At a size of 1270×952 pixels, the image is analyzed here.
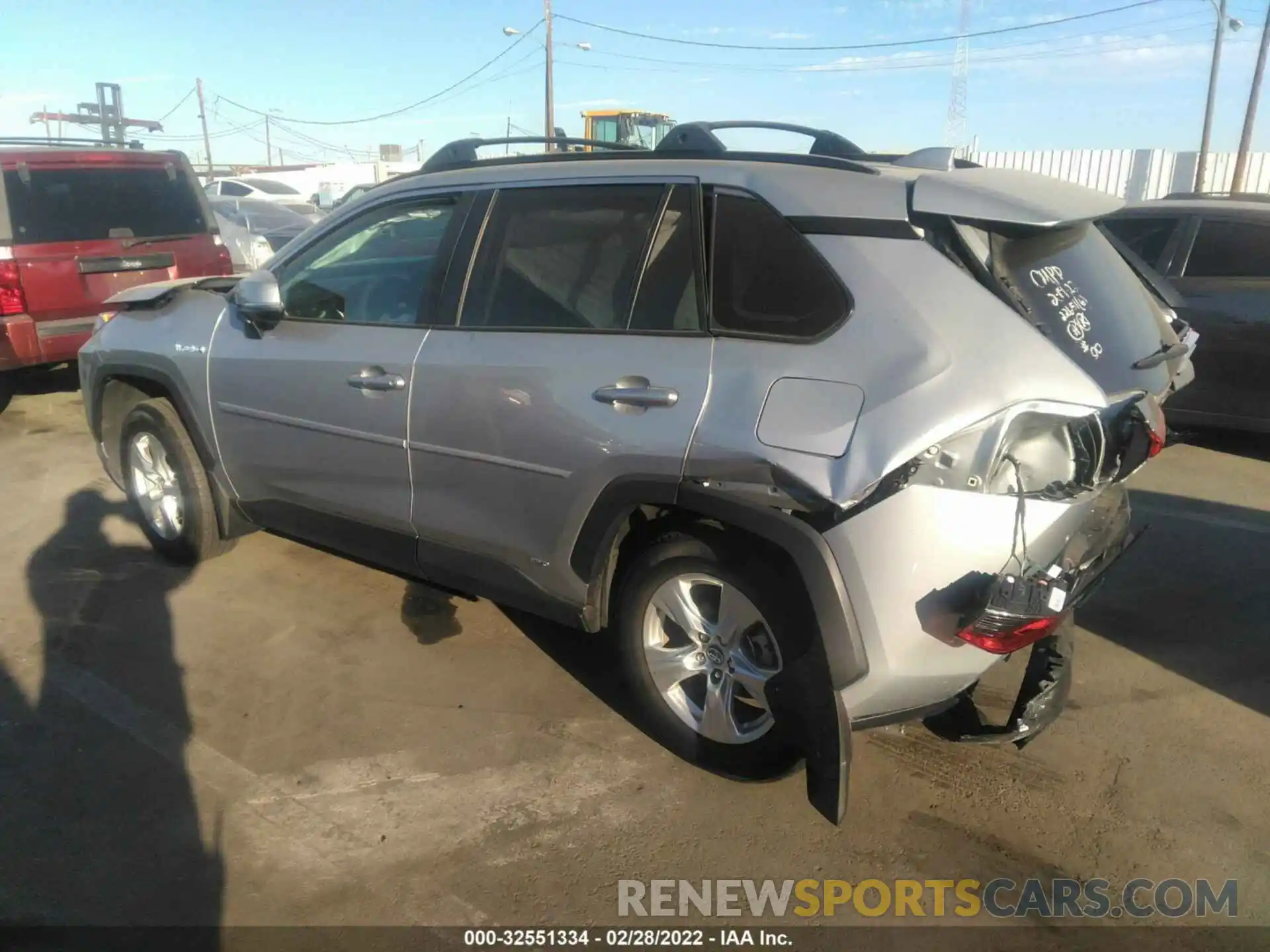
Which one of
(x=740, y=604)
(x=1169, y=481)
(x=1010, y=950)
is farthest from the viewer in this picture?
(x=1169, y=481)

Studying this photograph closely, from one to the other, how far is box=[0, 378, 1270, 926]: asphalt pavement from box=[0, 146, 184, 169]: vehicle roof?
12.5 ft

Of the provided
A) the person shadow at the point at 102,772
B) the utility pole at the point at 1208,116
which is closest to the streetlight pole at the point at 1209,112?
the utility pole at the point at 1208,116

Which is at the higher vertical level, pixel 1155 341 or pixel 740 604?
pixel 1155 341

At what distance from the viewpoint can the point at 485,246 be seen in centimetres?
339

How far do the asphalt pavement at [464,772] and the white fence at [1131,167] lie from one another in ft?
88.6

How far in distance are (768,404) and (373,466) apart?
169cm

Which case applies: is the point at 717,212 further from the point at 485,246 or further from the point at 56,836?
the point at 56,836

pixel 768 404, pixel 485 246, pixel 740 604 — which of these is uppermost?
pixel 485 246

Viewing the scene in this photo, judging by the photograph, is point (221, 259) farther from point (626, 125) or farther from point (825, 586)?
point (626, 125)

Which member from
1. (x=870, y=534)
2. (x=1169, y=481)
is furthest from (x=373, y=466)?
(x=1169, y=481)

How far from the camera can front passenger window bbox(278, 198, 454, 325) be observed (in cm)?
356

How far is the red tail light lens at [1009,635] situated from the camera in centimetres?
243

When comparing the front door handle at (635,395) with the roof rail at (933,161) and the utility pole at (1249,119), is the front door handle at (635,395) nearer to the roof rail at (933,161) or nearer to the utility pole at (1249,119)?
the roof rail at (933,161)

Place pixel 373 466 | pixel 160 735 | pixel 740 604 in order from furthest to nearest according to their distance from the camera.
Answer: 1. pixel 373 466
2. pixel 160 735
3. pixel 740 604
